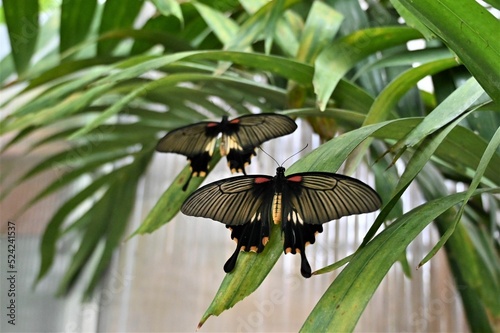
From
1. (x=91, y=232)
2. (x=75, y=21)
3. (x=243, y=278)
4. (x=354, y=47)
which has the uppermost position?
(x=75, y=21)

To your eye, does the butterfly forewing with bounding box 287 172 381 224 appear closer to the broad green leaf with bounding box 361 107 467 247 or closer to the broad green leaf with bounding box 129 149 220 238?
the broad green leaf with bounding box 361 107 467 247

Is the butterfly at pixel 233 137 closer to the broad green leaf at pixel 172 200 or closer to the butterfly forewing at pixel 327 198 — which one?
the broad green leaf at pixel 172 200

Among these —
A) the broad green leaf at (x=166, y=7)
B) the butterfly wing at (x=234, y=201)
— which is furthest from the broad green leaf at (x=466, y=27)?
the broad green leaf at (x=166, y=7)

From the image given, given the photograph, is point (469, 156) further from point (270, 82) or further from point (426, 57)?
point (270, 82)

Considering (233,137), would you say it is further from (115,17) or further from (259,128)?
(115,17)

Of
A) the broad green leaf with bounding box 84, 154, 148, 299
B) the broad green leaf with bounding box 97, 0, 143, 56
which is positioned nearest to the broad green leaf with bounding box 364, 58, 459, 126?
the broad green leaf with bounding box 97, 0, 143, 56

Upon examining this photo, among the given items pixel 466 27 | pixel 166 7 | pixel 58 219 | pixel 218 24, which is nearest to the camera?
pixel 466 27

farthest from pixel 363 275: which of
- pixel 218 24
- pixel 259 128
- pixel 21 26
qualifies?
pixel 21 26

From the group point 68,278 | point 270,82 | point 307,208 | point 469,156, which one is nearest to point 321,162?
point 307,208
